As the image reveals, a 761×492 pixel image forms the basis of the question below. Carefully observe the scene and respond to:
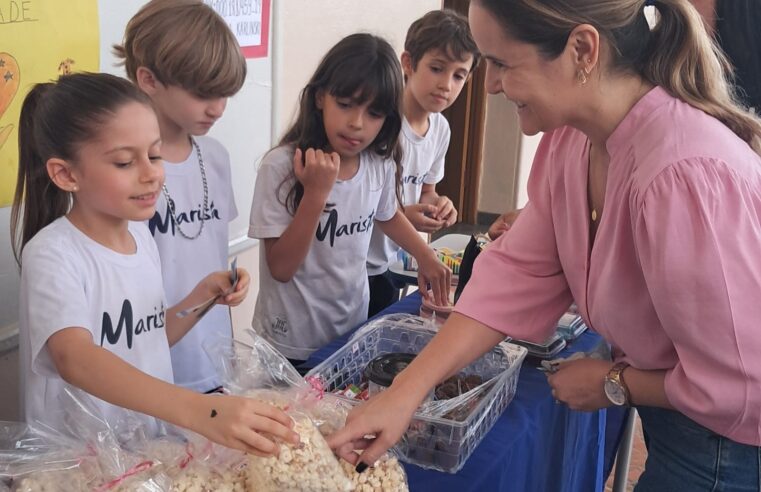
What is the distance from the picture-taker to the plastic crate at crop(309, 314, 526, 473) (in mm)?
1059

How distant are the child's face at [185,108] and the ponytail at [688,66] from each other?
0.84 metres

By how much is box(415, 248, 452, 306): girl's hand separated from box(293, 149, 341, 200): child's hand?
1.29 feet

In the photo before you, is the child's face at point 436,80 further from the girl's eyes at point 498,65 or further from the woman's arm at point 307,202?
the girl's eyes at point 498,65

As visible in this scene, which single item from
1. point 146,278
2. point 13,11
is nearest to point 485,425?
point 146,278

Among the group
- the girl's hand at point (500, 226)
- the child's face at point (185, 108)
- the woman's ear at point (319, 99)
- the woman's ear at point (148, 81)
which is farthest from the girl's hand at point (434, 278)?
the woman's ear at point (148, 81)

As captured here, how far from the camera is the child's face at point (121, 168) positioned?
1.11 metres

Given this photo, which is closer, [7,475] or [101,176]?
[7,475]

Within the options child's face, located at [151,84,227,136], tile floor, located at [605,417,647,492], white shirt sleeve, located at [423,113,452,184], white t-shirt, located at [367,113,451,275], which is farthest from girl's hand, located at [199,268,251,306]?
tile floor, located at [605,417,647,492]

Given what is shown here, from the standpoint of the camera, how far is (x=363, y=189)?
182 cm

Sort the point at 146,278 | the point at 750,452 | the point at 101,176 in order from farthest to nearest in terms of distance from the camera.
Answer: the point at 146,278 → the point at 101,176 → the point at 750,452

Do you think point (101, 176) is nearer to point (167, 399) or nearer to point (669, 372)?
point (167, 399)

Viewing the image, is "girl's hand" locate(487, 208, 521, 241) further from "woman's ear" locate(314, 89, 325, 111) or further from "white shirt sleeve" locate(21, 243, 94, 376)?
"white shirt sleeve" locate(21, 243, 94, 376)

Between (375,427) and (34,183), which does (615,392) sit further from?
(34,183)

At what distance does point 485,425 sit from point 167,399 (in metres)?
0.54
